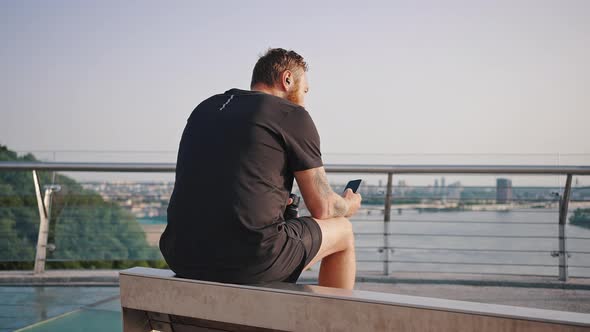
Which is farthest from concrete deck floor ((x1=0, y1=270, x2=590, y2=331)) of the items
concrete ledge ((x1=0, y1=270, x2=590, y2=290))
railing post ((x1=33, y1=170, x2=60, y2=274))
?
railing post ((x1=33, y1=170, x2=60, y2=274))

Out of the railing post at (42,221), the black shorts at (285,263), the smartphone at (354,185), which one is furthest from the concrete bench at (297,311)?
the railing post at (42,221)

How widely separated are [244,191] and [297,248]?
0.26m

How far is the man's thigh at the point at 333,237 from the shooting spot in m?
1.83

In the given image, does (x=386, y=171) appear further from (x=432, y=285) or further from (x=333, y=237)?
(x=333, y=237)

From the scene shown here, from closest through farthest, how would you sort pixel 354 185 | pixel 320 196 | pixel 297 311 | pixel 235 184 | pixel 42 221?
pixel 297 311 → pixel 235 184 → pixel 320 196 → pixel 354 185 → pixel 42 221

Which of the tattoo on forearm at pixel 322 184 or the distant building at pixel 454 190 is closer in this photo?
the tattoo on forearm at pixel 322 184

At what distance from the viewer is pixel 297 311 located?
121 centimetres

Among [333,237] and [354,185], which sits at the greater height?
[354,185]

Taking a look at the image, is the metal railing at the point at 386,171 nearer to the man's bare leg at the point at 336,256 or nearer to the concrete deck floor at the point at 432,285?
the concrete deck floor at the point at 432,285

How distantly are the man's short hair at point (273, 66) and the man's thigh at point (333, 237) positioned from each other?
0.52 m

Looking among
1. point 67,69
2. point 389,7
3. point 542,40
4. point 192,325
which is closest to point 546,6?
point 542,40

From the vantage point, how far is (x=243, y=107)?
65.1 inches

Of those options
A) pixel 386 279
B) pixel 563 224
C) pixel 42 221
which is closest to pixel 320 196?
pixel 386 279

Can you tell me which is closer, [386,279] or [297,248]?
[297,248]
